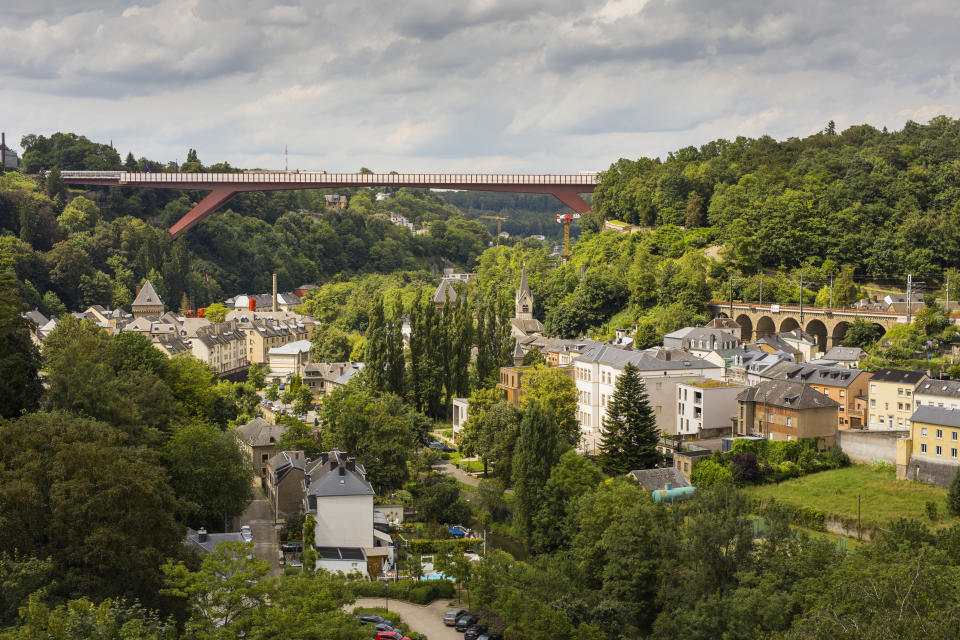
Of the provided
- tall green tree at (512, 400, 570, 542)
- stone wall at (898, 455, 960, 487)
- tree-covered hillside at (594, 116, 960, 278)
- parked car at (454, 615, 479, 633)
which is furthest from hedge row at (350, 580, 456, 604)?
tree-covered hillside at (594, 116, 960, 278)

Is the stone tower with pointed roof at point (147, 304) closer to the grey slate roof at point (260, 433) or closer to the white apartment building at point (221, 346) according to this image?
the white apartment building at point (221, 346)

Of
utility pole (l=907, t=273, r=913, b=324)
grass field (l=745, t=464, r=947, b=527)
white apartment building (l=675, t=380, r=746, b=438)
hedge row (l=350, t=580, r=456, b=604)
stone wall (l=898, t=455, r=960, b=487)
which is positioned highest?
utility pole (l=907, t=273, r=913, b=324)

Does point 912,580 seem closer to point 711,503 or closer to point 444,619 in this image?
point 711,503

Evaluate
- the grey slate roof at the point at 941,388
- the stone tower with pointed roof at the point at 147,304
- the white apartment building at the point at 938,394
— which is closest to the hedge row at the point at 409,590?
the white apartment building at the point at 938,394

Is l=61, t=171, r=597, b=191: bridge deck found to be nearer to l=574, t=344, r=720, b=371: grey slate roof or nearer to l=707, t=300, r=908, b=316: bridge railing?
l=707, t=300, r=908, b=316: bridge railing

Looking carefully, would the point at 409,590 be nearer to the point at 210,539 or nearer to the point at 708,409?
the point at 210,539

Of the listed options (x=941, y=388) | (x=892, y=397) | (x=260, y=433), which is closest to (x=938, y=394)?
(x=941, y=388)

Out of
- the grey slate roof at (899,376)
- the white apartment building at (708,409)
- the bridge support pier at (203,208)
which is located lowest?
the white apartment building at (708,409)

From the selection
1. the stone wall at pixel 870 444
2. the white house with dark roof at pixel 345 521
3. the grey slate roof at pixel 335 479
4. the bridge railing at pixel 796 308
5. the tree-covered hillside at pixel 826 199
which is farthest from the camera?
the tree-covered hillside at pixel 826 199
